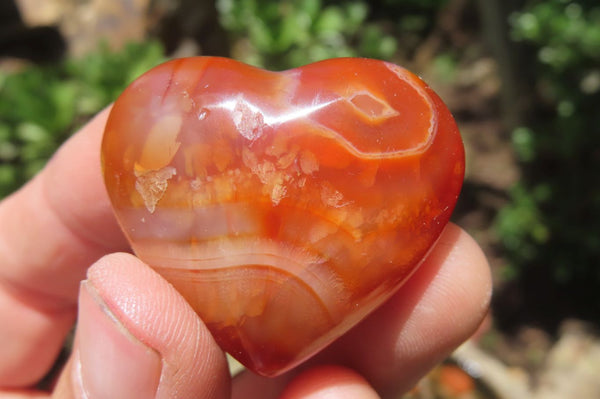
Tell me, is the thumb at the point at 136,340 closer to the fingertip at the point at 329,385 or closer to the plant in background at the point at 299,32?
the fingertip at the point at 329,385

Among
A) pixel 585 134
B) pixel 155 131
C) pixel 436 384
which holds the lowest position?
pixel 436 384

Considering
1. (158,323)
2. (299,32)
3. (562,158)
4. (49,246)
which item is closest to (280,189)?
(158,323)

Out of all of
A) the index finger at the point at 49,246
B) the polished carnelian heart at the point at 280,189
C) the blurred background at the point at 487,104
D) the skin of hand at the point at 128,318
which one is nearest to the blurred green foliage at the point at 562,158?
the blurred background at the point at 487,104

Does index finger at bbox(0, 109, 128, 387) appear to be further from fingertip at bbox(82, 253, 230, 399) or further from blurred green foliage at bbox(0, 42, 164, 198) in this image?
blurred green foliage at bbox(0, 42, 164, 198)

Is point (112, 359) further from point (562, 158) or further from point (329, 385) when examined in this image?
point (562, 158)

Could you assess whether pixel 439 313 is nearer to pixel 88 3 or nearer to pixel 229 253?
pixel 229 253

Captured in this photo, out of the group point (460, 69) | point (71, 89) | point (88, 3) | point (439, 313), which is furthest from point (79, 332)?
point (88, 3)

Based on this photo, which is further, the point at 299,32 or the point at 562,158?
the point at 299,32
